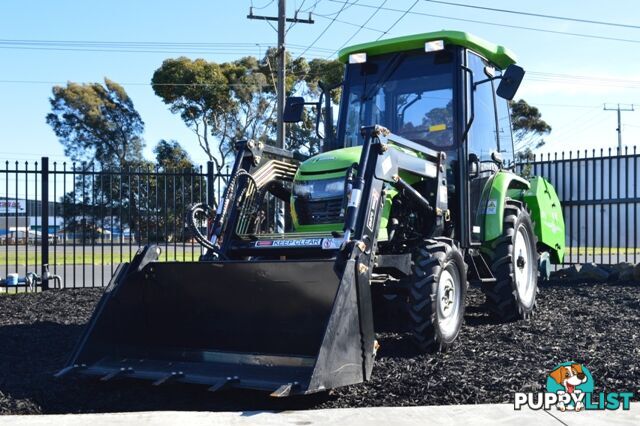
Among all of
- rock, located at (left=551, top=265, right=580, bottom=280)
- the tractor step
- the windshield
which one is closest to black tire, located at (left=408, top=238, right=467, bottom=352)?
the tractor step

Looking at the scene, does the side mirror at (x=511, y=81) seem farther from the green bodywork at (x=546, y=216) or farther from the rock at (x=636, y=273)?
the rock at (x=636, y=273)

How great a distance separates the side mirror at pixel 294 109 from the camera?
27.7 feet

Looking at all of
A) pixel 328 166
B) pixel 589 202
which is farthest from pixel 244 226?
pixel 589 202

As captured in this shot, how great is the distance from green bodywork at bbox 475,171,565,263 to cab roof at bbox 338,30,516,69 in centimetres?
142

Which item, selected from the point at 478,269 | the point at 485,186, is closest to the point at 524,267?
the point at 478,269

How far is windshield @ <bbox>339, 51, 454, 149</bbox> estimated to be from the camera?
7.82 metres

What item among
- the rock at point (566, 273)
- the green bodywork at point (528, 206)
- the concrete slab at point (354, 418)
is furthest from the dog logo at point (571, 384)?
the rock at point (566, 273)

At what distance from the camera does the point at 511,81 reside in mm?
7297

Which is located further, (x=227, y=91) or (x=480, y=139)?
(x=227, y=91)

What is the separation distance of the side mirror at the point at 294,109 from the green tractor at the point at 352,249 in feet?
0.08

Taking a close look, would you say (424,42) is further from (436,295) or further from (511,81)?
(436,295)

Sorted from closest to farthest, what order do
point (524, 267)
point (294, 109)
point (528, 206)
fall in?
point (294, 109) → point (524, 267) → point (528, 206)

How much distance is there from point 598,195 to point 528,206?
161 inches

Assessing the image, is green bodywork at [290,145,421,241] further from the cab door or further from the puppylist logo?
the puppylist logo
